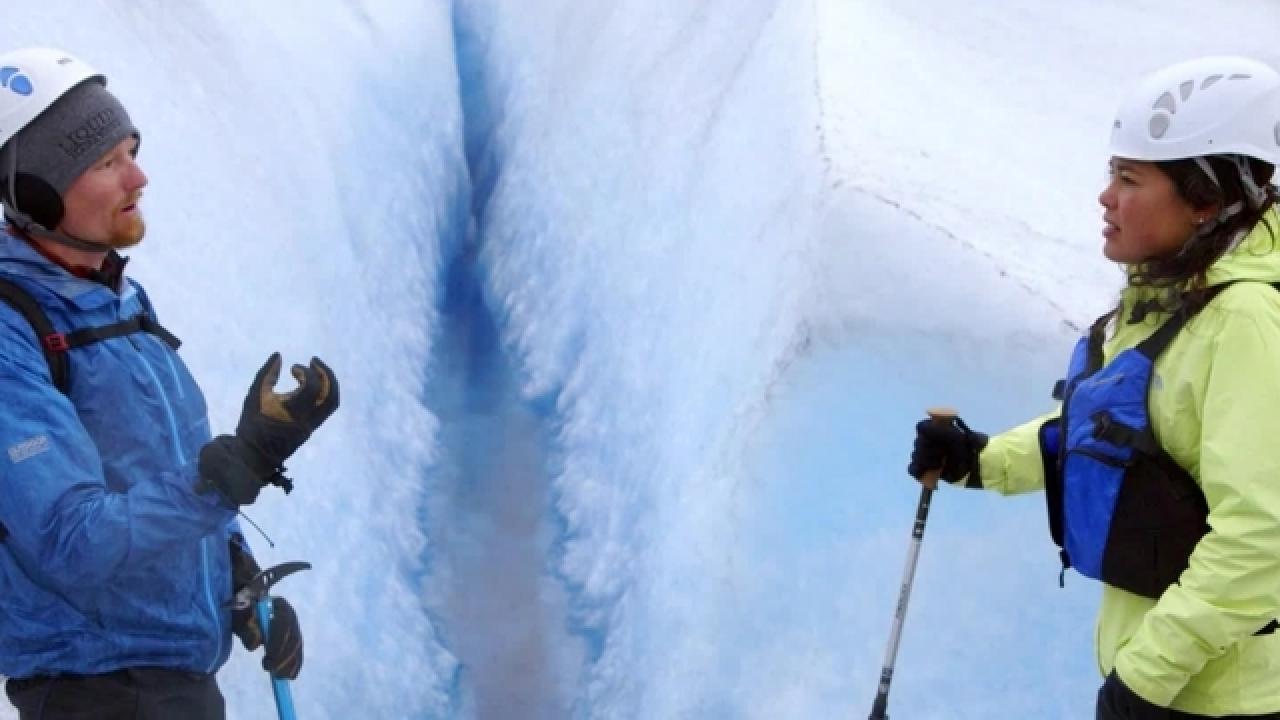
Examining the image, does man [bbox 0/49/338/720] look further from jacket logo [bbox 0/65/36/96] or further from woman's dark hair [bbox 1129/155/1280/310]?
woman's dark hair [bbox 1129/155/1280/310]

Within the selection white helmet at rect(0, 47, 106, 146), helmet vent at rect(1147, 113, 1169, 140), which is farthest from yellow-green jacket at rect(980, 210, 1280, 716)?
white helmet at rect(0, 47, 106, 146)

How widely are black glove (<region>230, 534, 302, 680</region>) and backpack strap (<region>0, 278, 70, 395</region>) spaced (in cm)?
64

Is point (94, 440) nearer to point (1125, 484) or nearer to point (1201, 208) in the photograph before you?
point (1125, 484)

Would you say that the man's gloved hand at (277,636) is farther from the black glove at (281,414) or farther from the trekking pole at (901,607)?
the trekking pole at (901,607)

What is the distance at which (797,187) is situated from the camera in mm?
4230

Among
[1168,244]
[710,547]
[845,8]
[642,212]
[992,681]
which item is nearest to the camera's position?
[1168,244]

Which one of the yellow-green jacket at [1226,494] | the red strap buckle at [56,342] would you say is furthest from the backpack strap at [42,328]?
the yellow-green jacket at [1226,494]

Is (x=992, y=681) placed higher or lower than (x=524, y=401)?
higher

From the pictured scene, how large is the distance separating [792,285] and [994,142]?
1.31 meters

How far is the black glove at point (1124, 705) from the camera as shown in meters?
1.88

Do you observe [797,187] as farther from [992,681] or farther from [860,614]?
[992,681]

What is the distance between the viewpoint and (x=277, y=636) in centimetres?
250

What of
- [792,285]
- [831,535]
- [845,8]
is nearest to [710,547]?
[831,535]

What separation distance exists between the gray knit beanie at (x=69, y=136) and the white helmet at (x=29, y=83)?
1 centimetres
